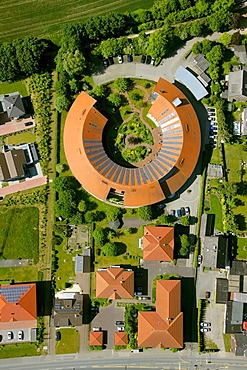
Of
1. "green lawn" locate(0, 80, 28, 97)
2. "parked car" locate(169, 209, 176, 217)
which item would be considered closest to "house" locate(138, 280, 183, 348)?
"parked car" locate(169, 209, 176, 217)

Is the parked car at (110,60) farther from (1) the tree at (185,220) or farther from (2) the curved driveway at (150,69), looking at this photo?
(1) the tree at (185,220)

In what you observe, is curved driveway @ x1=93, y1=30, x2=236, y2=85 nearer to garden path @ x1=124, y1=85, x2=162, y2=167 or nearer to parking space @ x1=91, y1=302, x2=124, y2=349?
garden path @ x1=124, y1=85, x2=162, y2=167

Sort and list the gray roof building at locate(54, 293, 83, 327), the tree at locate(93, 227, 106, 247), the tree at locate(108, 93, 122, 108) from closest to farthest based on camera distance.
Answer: the gray roof building at locate(54, 293, 83, 327), the tree at locate(93, 227, 106, 247), the tree at locate(108, 93, 122, 108)

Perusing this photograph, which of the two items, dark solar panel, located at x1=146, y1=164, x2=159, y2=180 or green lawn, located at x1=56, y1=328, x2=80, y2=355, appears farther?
green lawn, located at x1=56, y1=328, x2=80, y2=355

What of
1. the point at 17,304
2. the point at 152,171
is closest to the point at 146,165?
the point at 152,171

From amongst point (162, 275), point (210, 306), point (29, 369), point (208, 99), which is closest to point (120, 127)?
point (208, 99)

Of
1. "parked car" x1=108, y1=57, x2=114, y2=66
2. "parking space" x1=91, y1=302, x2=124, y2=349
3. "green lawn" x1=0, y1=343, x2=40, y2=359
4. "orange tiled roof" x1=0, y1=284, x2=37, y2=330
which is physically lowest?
"green lawn" x1=0, y1=343, x2=40, y2=359

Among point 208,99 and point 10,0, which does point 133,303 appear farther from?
point 10,0

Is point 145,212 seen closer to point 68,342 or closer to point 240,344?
point 68,342
